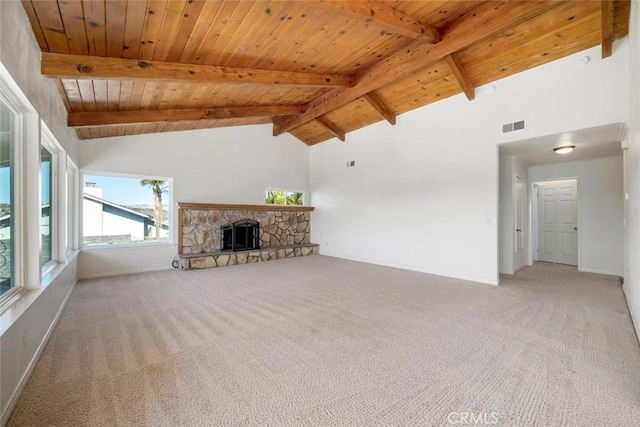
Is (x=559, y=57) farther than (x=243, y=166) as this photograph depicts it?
No

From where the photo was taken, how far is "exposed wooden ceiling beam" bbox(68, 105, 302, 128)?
398 cm

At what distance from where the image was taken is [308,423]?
59.1 inches

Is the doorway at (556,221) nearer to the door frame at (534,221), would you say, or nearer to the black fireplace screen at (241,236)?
the door frame at (534,221)

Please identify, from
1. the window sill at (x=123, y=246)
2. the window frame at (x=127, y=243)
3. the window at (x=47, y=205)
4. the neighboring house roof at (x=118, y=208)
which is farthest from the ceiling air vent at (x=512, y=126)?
the neighboring house roof at (x=118, y=208)

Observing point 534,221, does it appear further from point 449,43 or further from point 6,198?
point 6,198

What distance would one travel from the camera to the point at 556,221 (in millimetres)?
6645

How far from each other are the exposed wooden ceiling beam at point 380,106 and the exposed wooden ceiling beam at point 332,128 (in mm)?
1517

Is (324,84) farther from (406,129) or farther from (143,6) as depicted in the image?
(143,6)

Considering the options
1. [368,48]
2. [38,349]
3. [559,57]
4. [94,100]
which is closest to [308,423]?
[38,349]

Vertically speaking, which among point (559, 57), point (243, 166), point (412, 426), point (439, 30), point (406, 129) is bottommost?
point (412, 426)

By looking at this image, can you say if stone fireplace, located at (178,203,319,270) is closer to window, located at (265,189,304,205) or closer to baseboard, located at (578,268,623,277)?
window, located at (265,189,304,205)

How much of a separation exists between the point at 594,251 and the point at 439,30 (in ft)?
17.2

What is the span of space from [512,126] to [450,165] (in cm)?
106

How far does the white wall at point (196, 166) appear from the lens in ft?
16.8
